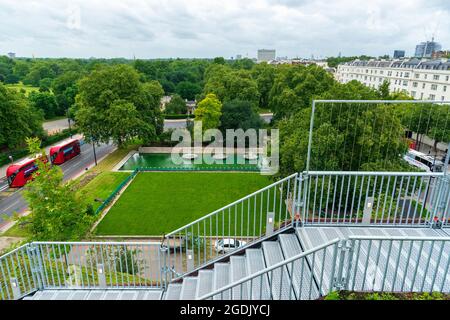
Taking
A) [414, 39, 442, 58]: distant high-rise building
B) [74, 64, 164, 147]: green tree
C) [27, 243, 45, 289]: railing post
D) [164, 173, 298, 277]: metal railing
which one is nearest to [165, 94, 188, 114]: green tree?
[74, 64, 164, 147]: green tree

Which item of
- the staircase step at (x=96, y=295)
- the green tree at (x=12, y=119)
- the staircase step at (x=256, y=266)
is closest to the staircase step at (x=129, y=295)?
the staircase step at (x=96, y=295)

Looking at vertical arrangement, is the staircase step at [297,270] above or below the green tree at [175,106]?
above

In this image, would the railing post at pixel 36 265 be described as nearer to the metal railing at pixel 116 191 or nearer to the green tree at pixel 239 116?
the metal railing at pixel 116 191

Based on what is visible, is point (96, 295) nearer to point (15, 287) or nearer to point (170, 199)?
point (15, 287)

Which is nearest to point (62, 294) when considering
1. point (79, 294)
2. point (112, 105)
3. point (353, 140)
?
point (79, 294)

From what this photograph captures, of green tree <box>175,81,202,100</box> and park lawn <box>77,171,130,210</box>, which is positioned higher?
green tree <box>175,81,202,100</box>

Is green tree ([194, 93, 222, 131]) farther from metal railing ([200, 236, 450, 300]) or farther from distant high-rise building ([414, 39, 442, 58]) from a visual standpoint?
distant high-rise building ([414, 39, 442, 58])
